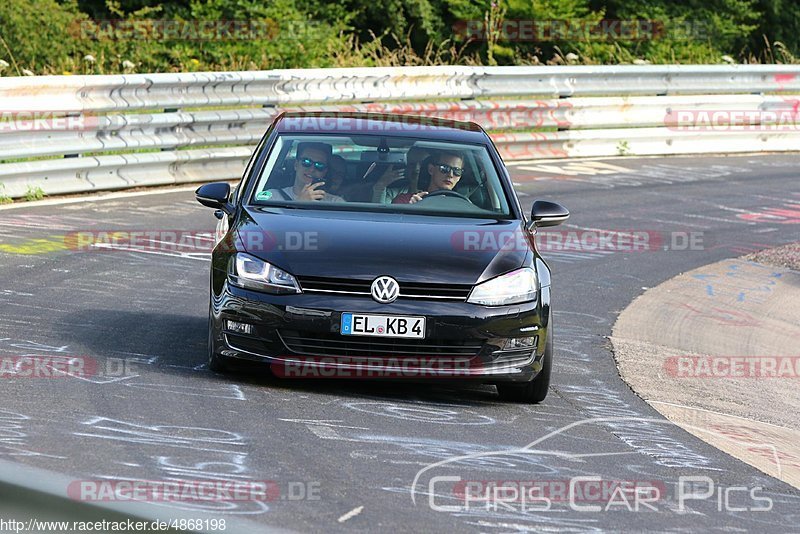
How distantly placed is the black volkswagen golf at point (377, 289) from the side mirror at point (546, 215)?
0.7 inches

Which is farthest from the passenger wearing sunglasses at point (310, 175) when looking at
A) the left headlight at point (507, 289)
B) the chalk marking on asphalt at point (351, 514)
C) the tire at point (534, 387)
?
the chalk marking on asphalt at point (351, 514)

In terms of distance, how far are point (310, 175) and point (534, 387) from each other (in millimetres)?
1900

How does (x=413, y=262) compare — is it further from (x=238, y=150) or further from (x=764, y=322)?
(x=238, y=150)

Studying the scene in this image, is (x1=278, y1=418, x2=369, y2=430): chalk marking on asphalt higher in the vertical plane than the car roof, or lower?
lower

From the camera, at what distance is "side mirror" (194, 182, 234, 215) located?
817 cm

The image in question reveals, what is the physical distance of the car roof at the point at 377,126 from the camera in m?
8.87

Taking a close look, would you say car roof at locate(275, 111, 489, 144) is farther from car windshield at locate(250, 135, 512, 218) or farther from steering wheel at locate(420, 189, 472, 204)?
steering wheel at locate(420, 189, 472, 204)

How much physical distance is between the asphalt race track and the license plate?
0.40 metres

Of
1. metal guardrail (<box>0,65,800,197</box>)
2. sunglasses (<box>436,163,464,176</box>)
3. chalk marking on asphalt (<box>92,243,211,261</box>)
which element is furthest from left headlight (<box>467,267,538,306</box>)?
metal guardrail (<box>0,65,800,197</box>)

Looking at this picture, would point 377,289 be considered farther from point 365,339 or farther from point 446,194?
point 446,194

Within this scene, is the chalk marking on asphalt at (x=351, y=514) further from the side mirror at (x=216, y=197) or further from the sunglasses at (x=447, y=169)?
the sunglasses at (x=447, y=169)

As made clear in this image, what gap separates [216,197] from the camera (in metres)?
8.17

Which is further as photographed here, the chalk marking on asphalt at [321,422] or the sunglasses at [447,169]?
the sunglasses at [447,169]

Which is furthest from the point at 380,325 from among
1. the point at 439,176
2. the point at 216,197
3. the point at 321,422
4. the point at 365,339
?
the point at 439,176
